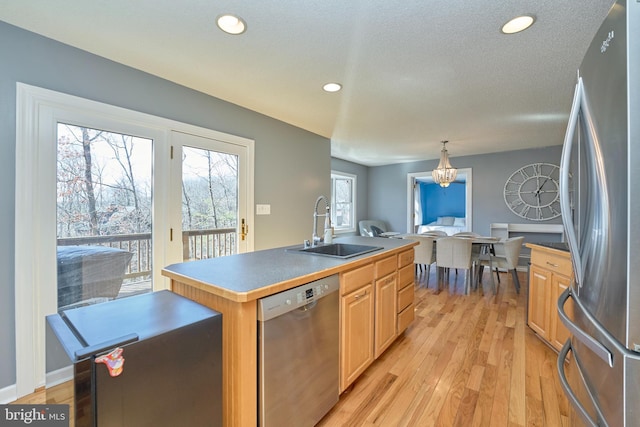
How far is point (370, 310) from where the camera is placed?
75.4 inches

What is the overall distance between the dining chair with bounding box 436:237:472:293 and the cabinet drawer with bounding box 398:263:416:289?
1.68 metres

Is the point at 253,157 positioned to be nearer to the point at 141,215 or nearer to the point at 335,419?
the point at 141,215

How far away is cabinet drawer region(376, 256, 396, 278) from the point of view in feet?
6.61

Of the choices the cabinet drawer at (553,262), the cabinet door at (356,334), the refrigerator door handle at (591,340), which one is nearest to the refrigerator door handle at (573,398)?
the refrigerator door handle at (591,340)

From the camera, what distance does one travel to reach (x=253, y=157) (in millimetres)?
3311

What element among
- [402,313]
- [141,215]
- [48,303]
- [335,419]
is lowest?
[335,419]

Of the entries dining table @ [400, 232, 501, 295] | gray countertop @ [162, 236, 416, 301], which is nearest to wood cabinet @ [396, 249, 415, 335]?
gray countertop @ [162, 236, 416, 301]

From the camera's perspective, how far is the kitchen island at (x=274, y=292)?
1163 millimetres

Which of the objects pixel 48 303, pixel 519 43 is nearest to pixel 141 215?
pixel 48 303

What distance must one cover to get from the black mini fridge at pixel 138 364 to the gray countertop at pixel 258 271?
0.15m

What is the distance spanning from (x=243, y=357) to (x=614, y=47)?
1608 millimetres

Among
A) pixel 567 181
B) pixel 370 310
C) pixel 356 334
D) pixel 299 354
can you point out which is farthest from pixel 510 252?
pixel 299 354

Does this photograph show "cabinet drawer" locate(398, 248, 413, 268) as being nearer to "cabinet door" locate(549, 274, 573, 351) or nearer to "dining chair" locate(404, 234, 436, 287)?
"cabinet door" locate(549, 274, 573, 351)

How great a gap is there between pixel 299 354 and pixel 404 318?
1447 mm
